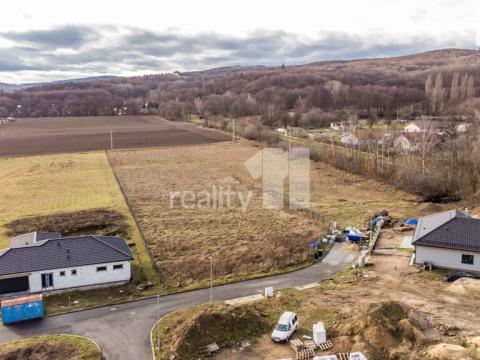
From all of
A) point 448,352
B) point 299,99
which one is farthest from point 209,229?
point 299,99

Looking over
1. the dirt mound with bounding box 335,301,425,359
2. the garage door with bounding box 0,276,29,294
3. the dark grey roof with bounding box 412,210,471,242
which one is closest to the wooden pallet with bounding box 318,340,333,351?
the dirt mound with bounding box 335,301,425,359

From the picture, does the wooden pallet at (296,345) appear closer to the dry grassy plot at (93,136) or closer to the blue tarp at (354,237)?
the blue tarp at (354,237)

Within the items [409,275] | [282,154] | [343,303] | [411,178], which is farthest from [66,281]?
[282,154]

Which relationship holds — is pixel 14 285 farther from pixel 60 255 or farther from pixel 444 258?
pixel 444 258

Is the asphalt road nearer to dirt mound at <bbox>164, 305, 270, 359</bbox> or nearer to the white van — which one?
dirt mound at <bbox>164, 305, 270, 359</bbox>

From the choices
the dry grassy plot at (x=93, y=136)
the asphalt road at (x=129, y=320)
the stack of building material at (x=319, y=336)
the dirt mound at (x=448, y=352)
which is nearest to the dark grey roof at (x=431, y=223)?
the asphalt road at (x=129, y=320)

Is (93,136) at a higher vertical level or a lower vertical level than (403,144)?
lower
